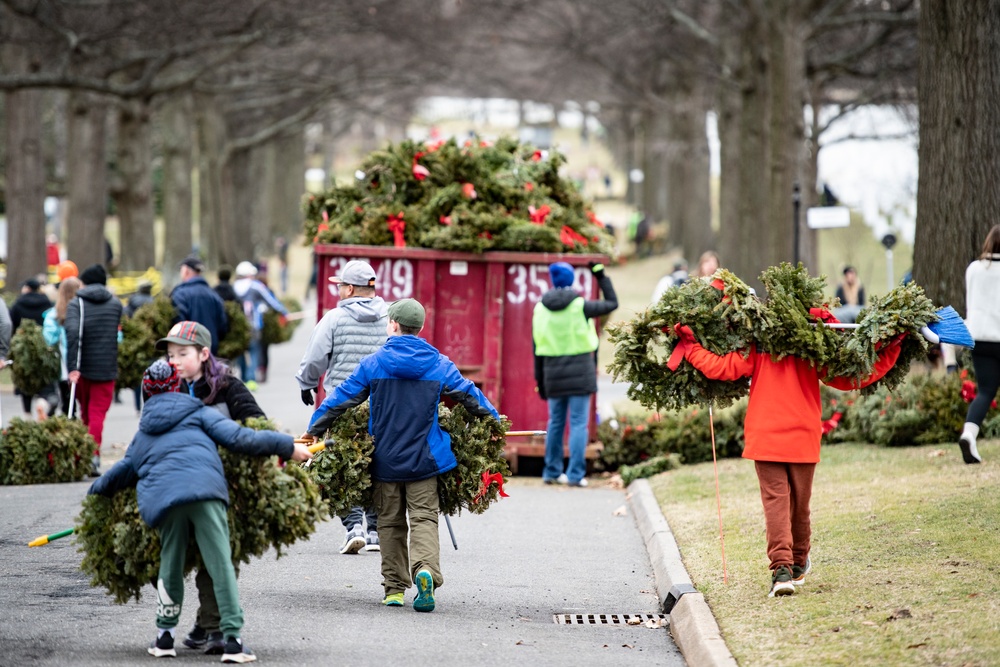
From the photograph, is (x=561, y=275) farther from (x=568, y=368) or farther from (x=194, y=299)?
(x=194, y=299)

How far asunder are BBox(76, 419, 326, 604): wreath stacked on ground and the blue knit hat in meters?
6.20

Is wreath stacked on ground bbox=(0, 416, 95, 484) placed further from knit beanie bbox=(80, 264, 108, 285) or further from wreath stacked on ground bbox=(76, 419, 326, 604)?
wreath stacked on ground bbox=(76, 419, 326, 604)

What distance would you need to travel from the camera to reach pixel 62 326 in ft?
47.8

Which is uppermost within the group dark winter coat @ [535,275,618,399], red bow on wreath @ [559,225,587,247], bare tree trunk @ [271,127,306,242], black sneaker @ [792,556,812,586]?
bare tree trunk @ [271,127,306,242]

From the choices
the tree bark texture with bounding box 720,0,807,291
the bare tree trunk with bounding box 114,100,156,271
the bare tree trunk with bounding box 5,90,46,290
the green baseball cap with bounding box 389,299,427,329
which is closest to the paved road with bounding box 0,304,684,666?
the green baseball cap with bounding box 389,299,427,329

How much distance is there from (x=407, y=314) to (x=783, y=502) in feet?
7.55

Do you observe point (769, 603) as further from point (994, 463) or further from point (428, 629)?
point (994, 463)

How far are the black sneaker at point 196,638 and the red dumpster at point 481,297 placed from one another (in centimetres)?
661

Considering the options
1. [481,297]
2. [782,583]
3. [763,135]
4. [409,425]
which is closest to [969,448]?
[782,583]

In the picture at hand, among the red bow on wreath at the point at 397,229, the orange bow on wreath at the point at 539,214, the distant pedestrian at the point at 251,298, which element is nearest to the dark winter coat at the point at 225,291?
the distant pedestrian at the point at 251,298

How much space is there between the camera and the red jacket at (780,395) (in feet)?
25.1

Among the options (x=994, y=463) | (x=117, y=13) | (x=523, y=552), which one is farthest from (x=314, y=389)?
(x=117, y=13)

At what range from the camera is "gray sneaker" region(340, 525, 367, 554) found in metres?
9.62

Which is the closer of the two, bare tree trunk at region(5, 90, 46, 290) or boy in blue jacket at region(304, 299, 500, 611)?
boy in blue jacket at region(304, 299, 500, 611)
